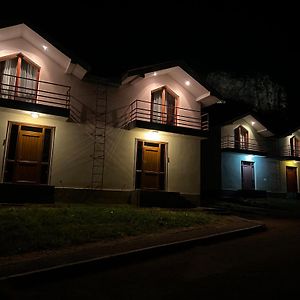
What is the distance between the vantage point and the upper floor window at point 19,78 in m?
13.3

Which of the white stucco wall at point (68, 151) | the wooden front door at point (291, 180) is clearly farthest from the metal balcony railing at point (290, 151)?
the white stucco wall at point (68, 151)

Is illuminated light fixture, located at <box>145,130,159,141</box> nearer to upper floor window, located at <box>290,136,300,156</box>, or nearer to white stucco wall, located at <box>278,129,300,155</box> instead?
white stucco wall, located at <box>278,129,300,155</box>

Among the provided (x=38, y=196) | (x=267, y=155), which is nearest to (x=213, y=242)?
(x=38, y=196)

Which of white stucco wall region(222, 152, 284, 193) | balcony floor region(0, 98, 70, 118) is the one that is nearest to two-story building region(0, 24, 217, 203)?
balcony floor region(0, 98, 70, 118)

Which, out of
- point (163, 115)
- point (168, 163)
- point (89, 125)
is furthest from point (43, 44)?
point (168, 163)

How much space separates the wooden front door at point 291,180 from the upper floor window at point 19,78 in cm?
2375

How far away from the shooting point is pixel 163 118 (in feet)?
54.4

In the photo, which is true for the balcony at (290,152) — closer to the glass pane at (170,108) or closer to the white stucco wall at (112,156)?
the white stucco wall at (112,156)

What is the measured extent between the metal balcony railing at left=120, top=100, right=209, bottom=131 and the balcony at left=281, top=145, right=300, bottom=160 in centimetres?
1367

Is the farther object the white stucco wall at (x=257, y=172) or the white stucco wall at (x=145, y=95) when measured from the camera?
the white stucco wall at (x=257, y=172)

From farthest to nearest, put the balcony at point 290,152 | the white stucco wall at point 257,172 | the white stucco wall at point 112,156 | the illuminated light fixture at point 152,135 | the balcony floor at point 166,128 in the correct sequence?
the balcony at point 290,152 → the white stucco wall at point 257,172 → the illuminated light fixture at point 152,135 → the balcony floor at point 166,128 → the white stucco wall at point 112,156

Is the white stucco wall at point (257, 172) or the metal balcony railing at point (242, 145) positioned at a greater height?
the metal balcony railing at point (242, 145)

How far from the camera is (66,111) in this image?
43.4 feet

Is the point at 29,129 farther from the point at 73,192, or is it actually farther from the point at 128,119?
the point at 128,119
